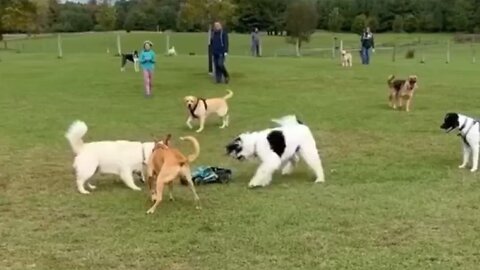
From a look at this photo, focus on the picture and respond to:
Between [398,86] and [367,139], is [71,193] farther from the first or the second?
[398,86]

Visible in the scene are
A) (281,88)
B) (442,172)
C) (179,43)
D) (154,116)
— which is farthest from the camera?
(179,43)

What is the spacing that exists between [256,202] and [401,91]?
10634 millimetres

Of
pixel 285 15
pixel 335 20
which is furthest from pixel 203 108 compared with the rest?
pixel 335 20

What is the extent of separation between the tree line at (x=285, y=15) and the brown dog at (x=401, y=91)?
2077 inches

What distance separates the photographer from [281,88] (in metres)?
24.3

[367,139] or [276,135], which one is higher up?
[276,135]

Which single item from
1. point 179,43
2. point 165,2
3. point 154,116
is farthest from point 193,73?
point 165,2

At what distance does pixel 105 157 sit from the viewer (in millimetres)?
9641

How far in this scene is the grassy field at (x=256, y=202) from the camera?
6957mm

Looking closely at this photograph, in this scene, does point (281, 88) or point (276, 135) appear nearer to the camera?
point (276, 135)

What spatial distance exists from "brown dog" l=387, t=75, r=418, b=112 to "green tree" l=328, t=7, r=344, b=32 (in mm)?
71784

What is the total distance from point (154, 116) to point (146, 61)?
3.10 metres

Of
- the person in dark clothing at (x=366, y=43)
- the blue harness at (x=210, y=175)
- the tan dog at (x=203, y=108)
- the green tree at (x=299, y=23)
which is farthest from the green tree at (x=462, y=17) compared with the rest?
the blue harness at (x=210, y=175)

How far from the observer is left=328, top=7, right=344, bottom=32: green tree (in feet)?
294
